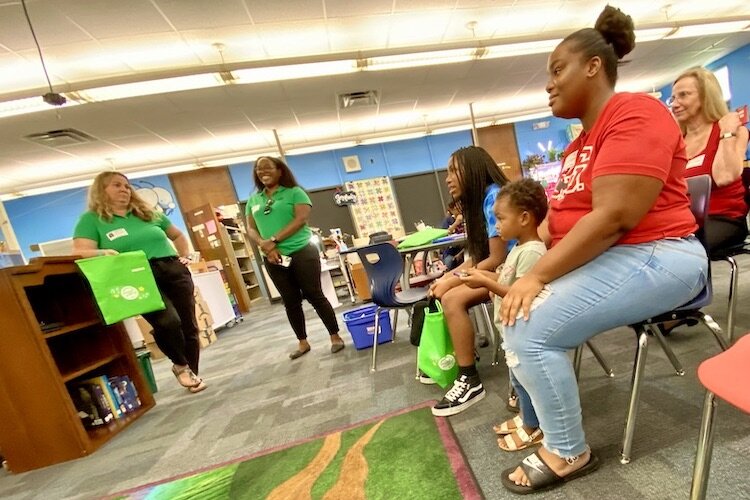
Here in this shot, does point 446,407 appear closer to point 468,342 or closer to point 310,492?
point 468,342

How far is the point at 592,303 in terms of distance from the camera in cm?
75

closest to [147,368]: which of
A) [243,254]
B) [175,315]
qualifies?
[175,315]

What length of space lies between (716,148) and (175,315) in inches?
122

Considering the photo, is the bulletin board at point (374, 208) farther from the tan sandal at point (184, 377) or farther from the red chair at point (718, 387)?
the red chair at point (718, 387)

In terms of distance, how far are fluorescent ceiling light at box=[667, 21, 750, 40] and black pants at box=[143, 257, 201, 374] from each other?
7.09 m

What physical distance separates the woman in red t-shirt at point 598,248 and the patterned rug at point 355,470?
26cm

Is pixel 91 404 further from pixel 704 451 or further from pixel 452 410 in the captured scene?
pixel 704 451

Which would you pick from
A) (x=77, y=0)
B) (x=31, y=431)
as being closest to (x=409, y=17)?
(x=77, y=0)

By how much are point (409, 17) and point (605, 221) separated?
3.81 m

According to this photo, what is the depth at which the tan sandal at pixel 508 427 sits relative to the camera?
44.2 inches

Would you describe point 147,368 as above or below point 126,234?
below

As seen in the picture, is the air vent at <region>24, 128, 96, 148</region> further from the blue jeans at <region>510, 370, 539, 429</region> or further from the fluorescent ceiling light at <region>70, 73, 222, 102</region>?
the blue jeans at <region>510, 370, 539, 429</region>

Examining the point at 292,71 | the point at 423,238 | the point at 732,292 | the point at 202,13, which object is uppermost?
the point at 202,13

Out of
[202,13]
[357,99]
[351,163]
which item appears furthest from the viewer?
[351,163]
